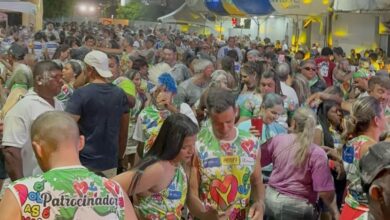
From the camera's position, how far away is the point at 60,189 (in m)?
3.10

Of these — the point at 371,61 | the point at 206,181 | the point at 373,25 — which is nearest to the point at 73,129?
the point at 206,181

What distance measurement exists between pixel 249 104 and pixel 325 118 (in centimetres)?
76

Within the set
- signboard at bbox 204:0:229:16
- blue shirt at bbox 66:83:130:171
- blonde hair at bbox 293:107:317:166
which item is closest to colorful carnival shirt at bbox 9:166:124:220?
blonde hair at bbox 293:107:317:166

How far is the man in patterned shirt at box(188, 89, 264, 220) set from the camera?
4.61 m

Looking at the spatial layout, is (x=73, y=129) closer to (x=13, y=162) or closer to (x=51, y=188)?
(x=51, y=188)

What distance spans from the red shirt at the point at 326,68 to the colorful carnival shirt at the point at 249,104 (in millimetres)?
5192

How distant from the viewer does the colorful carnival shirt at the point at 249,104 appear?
22.4 feet

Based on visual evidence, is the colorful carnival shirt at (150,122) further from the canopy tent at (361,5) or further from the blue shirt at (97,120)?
the canopy tent at (361,5)

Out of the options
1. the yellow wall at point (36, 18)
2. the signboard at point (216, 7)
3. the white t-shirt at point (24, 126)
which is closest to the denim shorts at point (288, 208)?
the white t-shirt at point (24, 126)

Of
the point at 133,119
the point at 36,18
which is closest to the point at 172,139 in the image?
the point at 133,119

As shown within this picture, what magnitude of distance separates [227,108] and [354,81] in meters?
4.76

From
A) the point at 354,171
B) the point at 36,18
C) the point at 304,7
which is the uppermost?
the point at 304,7

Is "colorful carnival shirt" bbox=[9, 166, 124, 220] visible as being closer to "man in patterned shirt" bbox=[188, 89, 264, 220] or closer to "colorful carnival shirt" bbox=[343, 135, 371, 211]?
"man in patterned shirt" bbox=[188, 89, 264, 220]

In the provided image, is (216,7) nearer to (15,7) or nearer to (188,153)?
(15,7)
